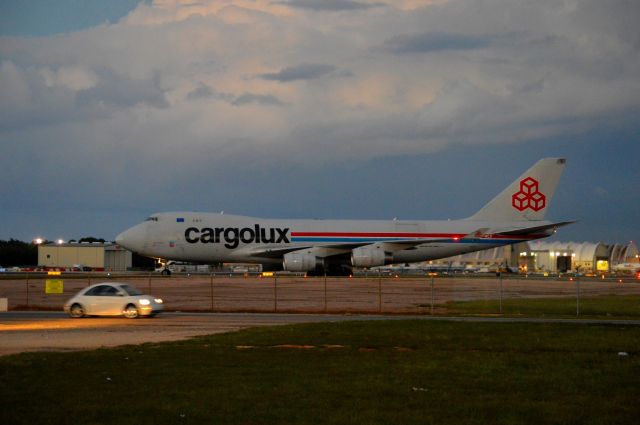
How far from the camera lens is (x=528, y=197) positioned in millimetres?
75188

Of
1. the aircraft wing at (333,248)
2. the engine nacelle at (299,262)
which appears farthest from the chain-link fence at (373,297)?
the aircraft wing at (333,248)

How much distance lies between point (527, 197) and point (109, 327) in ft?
173

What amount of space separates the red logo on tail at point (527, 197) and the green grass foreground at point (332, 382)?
5098 centimetres

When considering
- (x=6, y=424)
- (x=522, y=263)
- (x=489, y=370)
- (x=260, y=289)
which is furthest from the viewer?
(x=522, y=263)

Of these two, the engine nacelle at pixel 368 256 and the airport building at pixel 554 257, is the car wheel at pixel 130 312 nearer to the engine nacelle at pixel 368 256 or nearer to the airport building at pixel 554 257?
the engine nacelle at pixel 368 256

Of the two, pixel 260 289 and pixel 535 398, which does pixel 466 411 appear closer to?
pixel 535 398

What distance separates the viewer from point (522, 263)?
443 ft

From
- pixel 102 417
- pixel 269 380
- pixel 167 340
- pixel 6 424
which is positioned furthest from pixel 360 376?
pixel 167 340

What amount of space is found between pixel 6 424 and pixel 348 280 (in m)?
50.3

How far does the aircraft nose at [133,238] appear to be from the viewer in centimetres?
6744

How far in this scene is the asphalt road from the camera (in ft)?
76.2

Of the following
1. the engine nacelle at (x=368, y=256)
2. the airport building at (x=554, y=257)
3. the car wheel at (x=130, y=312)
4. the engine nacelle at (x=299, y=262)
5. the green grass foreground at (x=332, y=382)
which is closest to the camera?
the green grass foreground at (x=332, y=382)

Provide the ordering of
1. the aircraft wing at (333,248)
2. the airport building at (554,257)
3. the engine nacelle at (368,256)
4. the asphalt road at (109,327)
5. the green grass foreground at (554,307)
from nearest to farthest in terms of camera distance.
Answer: the asphalt road at (109,327), the green grass foreground at (554,307), the engine nacelle at (368,256), the aircraft wing at (333,248), the airport building at (554,257)

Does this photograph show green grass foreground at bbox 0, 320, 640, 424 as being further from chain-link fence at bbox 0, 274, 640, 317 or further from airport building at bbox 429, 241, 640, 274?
airport building at bbox 429, 241, 640, 274
